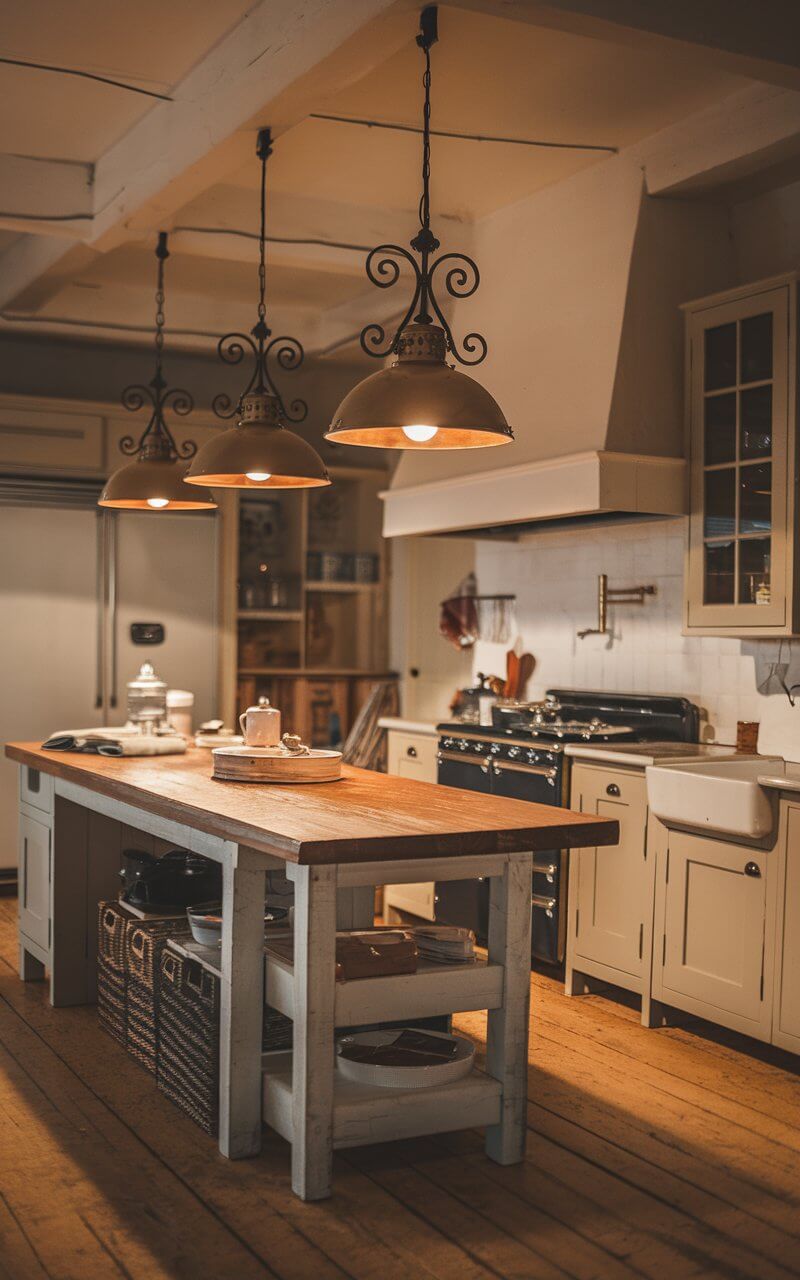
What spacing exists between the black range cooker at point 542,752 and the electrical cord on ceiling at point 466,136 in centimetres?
216

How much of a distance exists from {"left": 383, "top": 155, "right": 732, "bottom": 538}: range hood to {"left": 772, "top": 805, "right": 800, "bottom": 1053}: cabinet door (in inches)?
56.6

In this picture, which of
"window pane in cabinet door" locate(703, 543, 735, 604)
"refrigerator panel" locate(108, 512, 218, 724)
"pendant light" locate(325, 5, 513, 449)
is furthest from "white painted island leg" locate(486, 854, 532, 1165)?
"refrigerator panel" locate(108, 512, 218, 724)

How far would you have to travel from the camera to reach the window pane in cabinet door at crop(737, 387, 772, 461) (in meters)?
4.58

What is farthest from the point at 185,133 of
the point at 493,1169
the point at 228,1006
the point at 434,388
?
the point at 493,1169

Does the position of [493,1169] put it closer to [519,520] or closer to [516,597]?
[519,520]

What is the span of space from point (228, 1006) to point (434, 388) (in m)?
1.63

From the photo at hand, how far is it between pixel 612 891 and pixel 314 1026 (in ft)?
6.60

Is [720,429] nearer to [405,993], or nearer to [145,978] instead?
[405,993]

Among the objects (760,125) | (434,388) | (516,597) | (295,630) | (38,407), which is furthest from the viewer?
(295,630)

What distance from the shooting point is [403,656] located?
8141 millimetres

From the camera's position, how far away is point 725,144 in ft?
14.9

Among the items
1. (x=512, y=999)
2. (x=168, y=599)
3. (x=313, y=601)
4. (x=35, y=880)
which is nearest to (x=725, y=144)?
(x=512, y=999)

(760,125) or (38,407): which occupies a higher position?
(760,125)

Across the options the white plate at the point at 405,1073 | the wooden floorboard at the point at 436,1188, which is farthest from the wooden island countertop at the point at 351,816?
the wooden floorboard at the point at 436,1188
